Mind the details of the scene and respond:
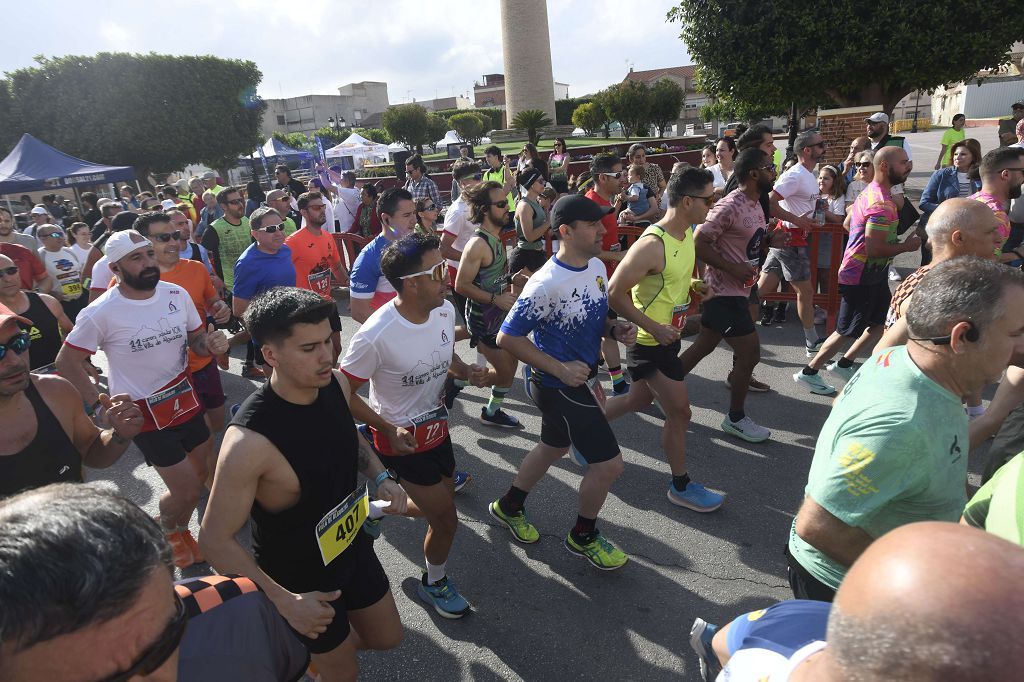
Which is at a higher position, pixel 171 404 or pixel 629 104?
pixel 629 104

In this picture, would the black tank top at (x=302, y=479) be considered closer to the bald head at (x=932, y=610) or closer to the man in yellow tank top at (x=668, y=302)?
the bald head at (x=932, y=610)

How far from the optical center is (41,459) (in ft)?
8.40

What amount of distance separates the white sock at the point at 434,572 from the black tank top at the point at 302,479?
0.91 meters

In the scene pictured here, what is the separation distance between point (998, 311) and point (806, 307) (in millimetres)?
4727

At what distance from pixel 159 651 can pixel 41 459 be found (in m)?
1.89

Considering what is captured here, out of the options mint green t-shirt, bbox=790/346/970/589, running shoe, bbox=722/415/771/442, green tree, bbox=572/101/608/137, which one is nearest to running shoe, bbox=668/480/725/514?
running shoe, bbox=722/415/771/442

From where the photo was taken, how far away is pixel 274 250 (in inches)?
216

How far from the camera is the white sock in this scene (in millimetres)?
3293

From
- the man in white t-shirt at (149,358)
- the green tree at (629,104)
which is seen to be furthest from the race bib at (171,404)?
the green tree at (629,104)

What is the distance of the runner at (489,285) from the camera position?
16.8 ft

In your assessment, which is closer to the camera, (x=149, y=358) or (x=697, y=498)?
(x=149, y=358)

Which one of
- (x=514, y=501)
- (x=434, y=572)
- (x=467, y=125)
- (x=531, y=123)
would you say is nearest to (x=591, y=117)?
(x=531, y=123)

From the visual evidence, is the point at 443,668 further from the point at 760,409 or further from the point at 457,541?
the point at 760,409

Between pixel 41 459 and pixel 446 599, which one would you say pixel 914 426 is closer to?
pixel 446 599
